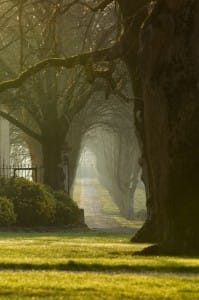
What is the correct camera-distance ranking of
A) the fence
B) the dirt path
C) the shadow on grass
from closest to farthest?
the shadow on grass, the dirt path, the fence

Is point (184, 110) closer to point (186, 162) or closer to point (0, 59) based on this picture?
point (186, 162)

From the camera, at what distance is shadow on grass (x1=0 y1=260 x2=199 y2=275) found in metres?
10.1

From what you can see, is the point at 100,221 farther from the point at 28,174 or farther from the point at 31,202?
the point at 31,202

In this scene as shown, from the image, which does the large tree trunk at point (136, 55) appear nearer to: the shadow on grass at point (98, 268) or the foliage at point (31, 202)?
the shadow on grass at point (98, 268)

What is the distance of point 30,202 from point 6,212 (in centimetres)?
142

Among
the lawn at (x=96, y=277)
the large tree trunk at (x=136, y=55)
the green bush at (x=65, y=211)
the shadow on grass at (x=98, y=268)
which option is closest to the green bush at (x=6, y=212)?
the green bush at (x=65, y=211)

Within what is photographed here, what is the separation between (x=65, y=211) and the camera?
2839 centimetres

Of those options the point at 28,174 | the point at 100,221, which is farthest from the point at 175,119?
the point at 100,221

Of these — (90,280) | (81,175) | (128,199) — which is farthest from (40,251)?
(81,175)

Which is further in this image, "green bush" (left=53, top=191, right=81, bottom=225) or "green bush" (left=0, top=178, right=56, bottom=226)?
"green bush" (left=53, top=191, right=81, bottom=225)

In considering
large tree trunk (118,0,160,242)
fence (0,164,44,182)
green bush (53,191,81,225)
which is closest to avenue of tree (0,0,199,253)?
large tree trunk (118,0,160,242)

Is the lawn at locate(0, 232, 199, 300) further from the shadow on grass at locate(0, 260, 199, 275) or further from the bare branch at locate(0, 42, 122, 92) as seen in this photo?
the bare branch at locate(0, 42, 122, 92)

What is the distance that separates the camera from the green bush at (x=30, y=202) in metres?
26.5

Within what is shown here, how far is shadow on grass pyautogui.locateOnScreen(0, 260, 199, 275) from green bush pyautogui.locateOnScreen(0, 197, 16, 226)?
14.8 metres
